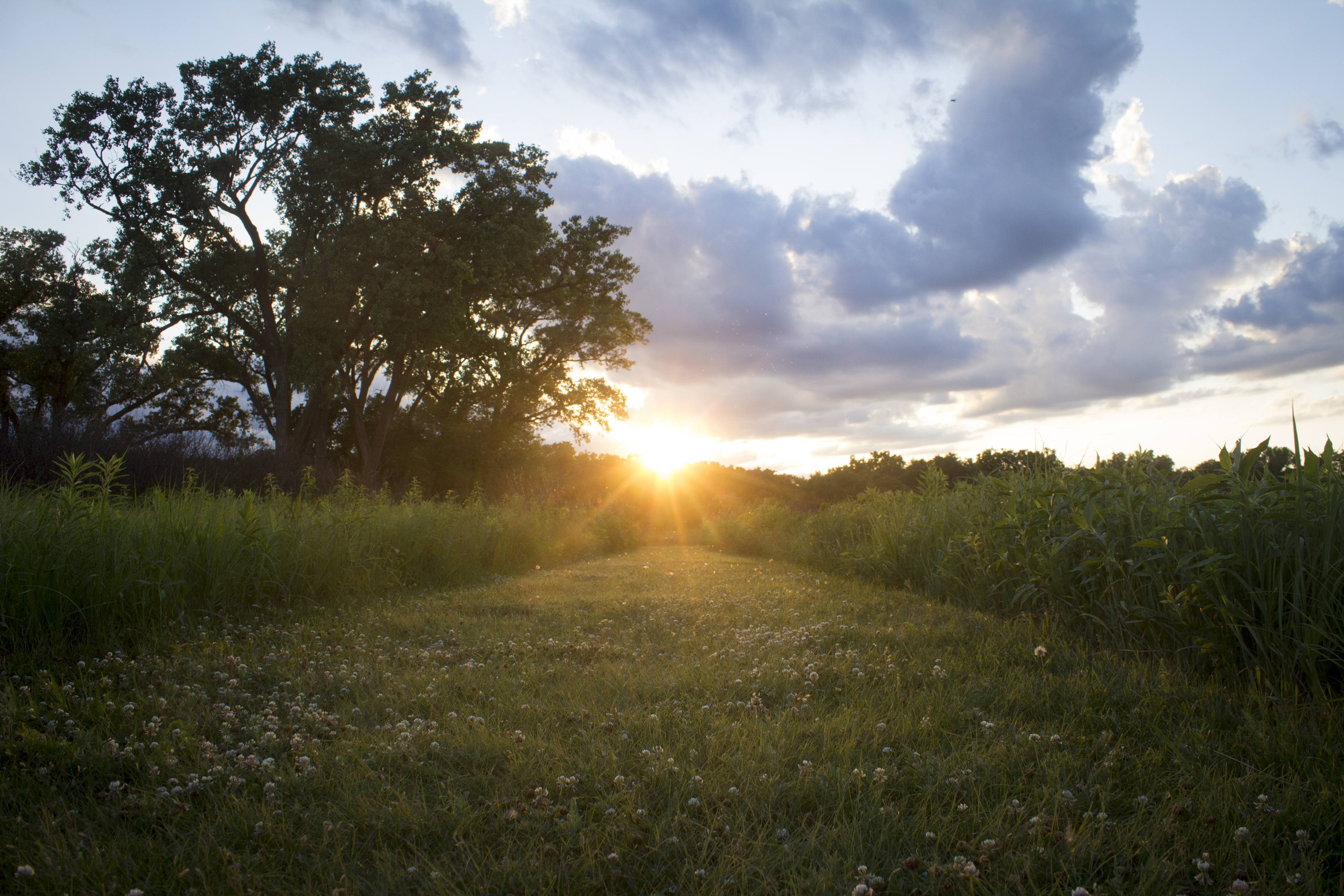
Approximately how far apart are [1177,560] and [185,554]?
796cm

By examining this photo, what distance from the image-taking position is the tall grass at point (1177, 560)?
11.9ft

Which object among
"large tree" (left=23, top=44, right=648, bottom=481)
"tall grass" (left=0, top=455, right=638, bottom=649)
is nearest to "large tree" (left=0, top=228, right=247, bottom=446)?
"large tree" (left=23, top=44, right=648, bottom=481)

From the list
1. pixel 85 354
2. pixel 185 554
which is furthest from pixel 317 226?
pixel 185 554

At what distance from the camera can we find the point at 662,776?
9.12 ft

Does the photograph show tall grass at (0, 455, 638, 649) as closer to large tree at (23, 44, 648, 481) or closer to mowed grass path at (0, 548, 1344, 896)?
mowed grass path at (0, 548, 1344, 896)

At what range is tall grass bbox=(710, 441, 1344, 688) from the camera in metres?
3.62

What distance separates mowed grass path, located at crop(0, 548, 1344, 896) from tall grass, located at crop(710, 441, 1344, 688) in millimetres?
364

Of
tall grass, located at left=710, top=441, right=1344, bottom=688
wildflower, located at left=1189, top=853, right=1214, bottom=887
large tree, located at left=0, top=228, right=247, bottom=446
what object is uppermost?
large tree, located at left=0, top=228, right=247, bottom=446

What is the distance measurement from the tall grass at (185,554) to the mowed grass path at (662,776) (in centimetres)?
69

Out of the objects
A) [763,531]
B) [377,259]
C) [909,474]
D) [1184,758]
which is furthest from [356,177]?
[1184,758]

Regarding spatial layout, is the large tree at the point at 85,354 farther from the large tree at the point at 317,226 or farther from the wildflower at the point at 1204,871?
the wildflower at the point at 1204,871

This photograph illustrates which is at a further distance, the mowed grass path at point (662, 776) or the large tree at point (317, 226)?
the large tree at point (317, 226)

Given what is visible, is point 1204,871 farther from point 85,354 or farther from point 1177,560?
point 85,354

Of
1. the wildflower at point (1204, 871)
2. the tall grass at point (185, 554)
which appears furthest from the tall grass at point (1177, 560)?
the tall grass at point (185, 554)
